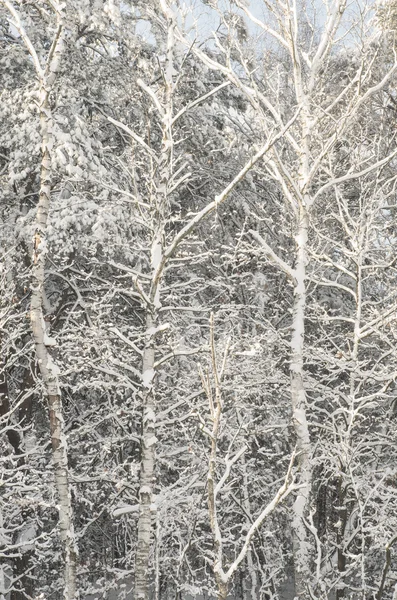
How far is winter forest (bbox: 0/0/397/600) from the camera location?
864 centimetres

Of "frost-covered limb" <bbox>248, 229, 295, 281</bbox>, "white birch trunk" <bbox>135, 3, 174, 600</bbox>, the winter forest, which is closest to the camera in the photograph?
"white birch trunk" <bbox>135, 3, 174, 600</bbox>

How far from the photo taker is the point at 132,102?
10.7 metres

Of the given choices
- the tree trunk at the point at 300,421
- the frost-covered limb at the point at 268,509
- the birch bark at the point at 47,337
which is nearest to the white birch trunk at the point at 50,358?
the birch bark at the point at 47,337

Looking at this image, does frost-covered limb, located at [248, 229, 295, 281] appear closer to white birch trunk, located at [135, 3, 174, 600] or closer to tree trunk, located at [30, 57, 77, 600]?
white birch trunk, located at [135, 3, 174, 600]

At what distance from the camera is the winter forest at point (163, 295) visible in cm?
864

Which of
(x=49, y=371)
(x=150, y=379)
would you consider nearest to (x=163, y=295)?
(x=150, y=379)

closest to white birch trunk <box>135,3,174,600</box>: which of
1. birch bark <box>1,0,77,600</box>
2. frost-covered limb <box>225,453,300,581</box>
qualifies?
birch bark <box>1,0,77,600</box>

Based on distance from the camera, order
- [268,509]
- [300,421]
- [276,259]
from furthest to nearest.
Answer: [276,259] → [300,421] → [268,509]

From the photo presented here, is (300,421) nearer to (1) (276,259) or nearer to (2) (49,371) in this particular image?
(1) (276,259)

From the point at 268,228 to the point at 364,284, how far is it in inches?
95.4

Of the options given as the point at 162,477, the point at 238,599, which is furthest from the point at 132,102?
the point at 238,599

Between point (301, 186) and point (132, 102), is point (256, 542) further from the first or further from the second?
point (132, 102)

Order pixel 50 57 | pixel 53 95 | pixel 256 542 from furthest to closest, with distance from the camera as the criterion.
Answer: pixel 256 542, pixel 53 95, pixel 50 57

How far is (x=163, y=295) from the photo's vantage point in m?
12.1
